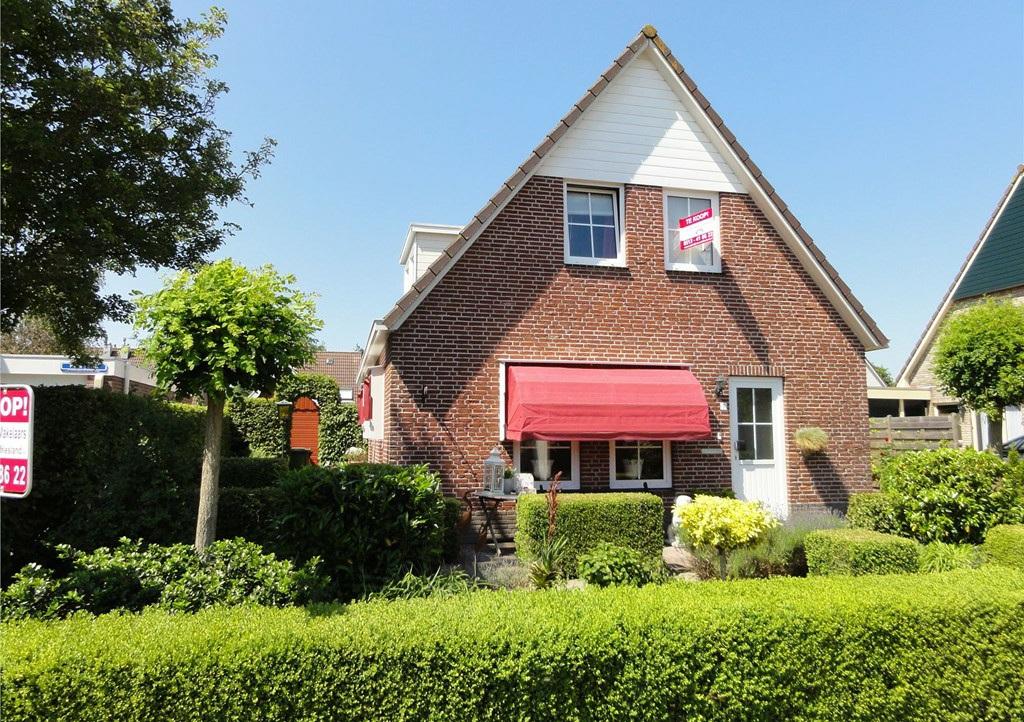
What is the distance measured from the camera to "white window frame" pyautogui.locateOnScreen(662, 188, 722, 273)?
1291 centimetres

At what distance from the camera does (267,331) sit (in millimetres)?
6492

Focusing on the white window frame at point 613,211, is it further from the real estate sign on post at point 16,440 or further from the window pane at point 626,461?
the real estate sign on post at point 16,440

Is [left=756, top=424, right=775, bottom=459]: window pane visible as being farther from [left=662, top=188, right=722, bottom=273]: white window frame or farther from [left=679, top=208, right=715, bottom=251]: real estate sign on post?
[left=679, top=208, right=715, bottom=251]: real estate sign on post

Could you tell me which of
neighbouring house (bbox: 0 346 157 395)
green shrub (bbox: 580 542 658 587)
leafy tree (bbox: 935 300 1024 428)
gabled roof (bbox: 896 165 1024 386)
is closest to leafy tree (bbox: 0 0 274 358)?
green shrub (bbox: 580 542 658 587)

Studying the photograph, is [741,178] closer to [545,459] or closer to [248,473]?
[545,459]

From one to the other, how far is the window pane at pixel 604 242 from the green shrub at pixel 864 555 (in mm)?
6849

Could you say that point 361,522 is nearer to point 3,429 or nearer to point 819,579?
point 3,429

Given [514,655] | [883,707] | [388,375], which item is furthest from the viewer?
[388,375]

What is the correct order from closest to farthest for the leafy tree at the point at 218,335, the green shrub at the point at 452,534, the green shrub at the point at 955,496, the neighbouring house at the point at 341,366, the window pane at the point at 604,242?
the leafy tree at the point at 218,335 → the green shrub at the point at 955,496 → the green shrub at the point at 452,534 → the window pane at the point at 604,242 → the neighbouring house at the point at 341,366

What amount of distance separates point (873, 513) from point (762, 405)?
4019mm

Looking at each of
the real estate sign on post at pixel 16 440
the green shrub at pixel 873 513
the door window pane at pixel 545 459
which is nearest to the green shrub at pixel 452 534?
the door window pane at pixel 545 459

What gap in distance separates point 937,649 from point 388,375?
9.00 meters

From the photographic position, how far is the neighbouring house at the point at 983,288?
23016mm

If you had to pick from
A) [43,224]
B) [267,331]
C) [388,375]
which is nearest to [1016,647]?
[267,331]
